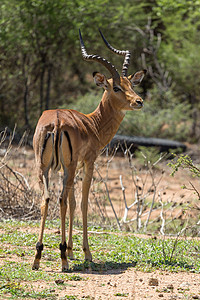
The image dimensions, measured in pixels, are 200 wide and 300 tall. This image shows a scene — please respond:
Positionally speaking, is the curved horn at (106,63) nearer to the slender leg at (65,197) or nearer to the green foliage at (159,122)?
the slender leg at (65,197)

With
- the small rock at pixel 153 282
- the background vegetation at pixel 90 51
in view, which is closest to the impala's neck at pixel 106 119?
the small rock at pixel 153 282

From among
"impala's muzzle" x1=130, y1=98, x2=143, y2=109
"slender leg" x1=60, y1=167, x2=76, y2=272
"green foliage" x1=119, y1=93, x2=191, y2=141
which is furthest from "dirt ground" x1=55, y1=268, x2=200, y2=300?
"green foliage" x1=119, y1=93, x2=191, y2=141

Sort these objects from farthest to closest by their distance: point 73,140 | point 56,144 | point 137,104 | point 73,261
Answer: point 137,104 → point 73,261 → point 73,140 → point 56,144

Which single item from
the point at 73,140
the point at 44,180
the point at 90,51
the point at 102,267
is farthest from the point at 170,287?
the point at 90,51

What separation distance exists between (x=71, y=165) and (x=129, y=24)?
16.0 metres

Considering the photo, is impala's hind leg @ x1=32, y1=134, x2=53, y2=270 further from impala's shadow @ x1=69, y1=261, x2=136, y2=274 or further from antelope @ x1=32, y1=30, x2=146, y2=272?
impala's shadow @ x1=69, y1=261, x2=136, y2=274

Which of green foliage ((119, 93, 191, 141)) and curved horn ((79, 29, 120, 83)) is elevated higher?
curved horn ((79, 29, 120, 83))

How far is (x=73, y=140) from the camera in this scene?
205 inches

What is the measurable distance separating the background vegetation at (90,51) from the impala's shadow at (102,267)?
991 centimetres

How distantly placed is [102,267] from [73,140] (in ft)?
5.00

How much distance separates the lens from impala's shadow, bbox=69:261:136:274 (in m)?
5.28

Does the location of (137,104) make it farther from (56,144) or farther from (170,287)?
(170,287)

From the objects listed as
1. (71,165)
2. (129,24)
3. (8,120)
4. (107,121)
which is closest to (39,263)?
(71,165)

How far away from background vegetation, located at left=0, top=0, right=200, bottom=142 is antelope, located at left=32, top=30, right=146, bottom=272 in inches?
358
